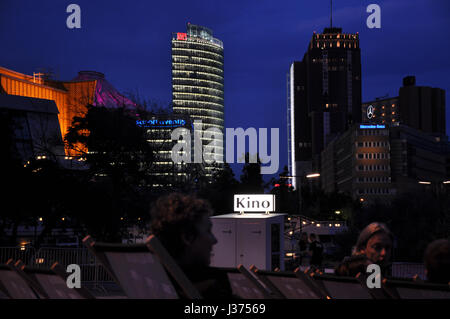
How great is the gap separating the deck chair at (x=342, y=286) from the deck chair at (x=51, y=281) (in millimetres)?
1707

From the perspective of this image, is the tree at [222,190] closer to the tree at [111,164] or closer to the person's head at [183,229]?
the tree at [111,164]

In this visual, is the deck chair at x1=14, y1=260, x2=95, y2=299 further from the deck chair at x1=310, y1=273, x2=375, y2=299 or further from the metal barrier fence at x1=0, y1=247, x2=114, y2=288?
the metal barrier fence at x1=0, y1=247, x2=114, y2=288

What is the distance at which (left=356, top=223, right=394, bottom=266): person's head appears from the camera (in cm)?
562

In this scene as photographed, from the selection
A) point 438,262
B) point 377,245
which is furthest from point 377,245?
point 438,262

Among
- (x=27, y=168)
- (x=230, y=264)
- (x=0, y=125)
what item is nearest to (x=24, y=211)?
(x=27, y=168)

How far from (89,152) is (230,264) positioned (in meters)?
17.7

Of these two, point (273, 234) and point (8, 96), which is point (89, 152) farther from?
point (8, 96)

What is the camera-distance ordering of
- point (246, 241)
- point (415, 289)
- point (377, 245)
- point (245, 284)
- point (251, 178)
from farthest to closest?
1. point (251, 178)
2. point (246, 241)
3. point (377, 245)
4. point (245, 284)
5. point (415, 289)

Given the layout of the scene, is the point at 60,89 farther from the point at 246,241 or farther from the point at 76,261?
the point at 246,241

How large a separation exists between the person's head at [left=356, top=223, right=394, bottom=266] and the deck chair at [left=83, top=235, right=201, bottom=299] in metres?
2.95

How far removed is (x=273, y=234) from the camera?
1881 cm

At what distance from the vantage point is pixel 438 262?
4.09 m

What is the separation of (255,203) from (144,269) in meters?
17.1

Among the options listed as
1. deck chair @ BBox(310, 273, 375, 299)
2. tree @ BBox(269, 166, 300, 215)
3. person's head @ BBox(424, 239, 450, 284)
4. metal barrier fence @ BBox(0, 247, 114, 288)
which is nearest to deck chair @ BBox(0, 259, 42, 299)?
deck chair @ BBox(310, 273, 375, 299)
